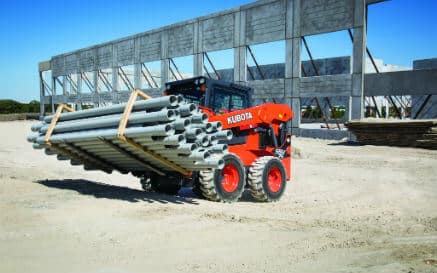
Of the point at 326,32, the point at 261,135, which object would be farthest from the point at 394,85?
the point at 261,135

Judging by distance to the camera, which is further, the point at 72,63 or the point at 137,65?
the point at 72,63

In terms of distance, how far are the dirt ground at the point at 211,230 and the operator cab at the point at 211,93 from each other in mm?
2009

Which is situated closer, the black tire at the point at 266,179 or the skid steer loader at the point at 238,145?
the skid steer loader at the point at 238,145

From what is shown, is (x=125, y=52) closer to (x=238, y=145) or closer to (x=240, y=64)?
(x=240, y=64)

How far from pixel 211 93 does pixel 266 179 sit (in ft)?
6.90

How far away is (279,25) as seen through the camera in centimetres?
2464

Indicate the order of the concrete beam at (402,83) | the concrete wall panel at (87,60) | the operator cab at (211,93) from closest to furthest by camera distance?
→ the operator cab at (211,93)
the concrete beam at (402,83)
the concrete wall panel at (87,60)

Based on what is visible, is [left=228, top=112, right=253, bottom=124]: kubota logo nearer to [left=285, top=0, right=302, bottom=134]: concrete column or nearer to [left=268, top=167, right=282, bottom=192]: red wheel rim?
[left=268, top=167, right=282, bottom=192]: red wheel rim

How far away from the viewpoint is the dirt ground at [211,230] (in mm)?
4574

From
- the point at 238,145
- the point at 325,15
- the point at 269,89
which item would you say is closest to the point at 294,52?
the point at 325,15

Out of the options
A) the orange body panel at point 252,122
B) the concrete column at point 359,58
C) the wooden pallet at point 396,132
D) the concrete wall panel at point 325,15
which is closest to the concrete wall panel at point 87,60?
the concrete wall panel at point 325,15

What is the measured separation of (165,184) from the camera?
9.41 metres

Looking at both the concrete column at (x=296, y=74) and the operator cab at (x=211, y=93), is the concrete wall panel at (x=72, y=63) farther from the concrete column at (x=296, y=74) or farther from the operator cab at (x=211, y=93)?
the operator cab at (x=211, y=93)

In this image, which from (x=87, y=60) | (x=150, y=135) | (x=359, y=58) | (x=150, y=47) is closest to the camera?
(x=150, y=135)
